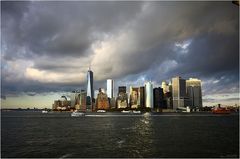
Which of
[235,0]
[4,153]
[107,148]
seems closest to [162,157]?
[107,148]

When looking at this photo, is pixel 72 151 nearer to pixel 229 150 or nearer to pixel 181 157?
pixel 181 157

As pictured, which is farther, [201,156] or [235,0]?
[201,156]

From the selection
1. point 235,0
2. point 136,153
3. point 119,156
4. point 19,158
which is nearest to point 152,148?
point 136,153

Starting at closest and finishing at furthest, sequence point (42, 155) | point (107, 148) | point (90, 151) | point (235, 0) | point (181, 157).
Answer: point (235, 0), point (181, 157), point (42, 155), point (90, 151), point (107, 148)

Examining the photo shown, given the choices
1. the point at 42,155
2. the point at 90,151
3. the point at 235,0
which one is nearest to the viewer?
the point at 235,0

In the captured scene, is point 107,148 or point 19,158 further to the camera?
point 107,148

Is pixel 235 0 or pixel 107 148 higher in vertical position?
pixel 235 0

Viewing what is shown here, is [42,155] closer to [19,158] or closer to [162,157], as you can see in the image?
[19,158]

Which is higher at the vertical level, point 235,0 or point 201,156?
point 235,0

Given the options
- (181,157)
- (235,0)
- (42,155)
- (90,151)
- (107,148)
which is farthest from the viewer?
(107,148)
